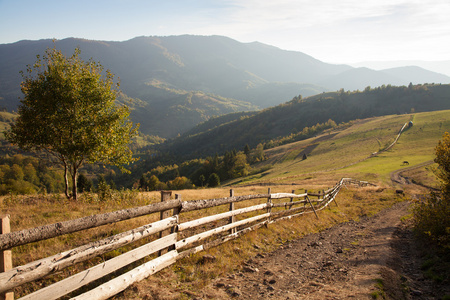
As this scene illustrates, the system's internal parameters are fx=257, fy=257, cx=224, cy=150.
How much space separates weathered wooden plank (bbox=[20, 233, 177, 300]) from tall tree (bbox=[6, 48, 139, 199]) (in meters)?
11.0

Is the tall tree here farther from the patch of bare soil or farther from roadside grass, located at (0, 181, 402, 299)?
the patch of bare soil

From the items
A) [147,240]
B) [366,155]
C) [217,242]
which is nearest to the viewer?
[147,240]

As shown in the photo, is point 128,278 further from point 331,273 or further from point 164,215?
point 331,273

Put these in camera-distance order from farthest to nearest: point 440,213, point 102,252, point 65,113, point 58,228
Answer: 1. point 65,113
2. point 440,213
3. point 102,252
4. point 58,228

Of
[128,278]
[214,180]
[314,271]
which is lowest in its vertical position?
[214,180]

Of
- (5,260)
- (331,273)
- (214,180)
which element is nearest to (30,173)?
(214,180)

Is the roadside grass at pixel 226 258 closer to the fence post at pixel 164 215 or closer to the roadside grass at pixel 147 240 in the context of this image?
the roadside grass at pixel 147 240

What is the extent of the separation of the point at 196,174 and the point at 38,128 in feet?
375

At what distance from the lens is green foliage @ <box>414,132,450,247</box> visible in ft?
35.0

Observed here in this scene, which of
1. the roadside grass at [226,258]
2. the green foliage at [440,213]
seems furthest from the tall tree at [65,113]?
the green foliage at [440,213]

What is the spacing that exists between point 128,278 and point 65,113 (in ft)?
42.9

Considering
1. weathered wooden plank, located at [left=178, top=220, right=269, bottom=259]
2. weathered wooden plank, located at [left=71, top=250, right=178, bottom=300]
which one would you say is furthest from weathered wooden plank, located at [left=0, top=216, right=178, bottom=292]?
weathered wooden plank, located at [left=178, top=220, right=269, bottom=259]

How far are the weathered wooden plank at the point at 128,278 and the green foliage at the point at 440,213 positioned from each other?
Result: 10.2m

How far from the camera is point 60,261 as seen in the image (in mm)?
4375
